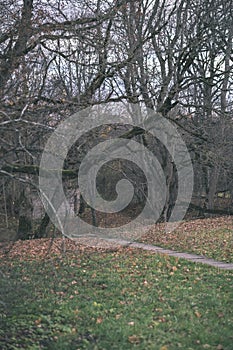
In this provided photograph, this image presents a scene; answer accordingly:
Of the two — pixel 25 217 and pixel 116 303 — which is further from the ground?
pixel 25 217

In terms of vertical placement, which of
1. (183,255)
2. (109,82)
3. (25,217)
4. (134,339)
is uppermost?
(109,82)

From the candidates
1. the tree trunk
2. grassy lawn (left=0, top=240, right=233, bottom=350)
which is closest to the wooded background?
the tree trunk

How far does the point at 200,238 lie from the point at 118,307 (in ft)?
25.3

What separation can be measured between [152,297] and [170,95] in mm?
7307

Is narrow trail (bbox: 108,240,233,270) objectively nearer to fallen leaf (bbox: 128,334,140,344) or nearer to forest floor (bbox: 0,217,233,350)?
forest floor (bbox: 0,217,233,350)

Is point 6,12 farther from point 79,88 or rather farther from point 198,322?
point 198,322

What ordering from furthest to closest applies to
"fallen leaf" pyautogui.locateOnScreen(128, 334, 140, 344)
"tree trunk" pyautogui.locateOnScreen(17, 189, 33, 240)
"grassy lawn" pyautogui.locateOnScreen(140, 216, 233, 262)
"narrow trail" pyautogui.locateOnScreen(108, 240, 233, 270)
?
"tree trunk" pyautogui.locateOnScreen(17, 189, 33, 240), "grassy lawn" pyautogui.locateOnScreen(140, 216, 233, 262), "narrow trail" pyautogui.locateOnScreen(108, 240, 233, 270), "fallen leaf" pyautogui.locateOnScreen(128, 334, 140, 344)

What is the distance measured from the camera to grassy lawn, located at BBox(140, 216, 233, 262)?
39.9ft

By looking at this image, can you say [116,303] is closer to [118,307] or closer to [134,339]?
[118,307]

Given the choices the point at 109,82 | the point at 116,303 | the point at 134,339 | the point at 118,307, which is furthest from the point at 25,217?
the point at 134,339

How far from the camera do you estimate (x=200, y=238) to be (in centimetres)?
1462

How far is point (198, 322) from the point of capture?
21.4ft

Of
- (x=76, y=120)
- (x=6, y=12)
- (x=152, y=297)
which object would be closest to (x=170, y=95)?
(x=76, y=120)

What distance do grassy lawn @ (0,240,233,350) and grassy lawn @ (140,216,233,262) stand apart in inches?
73.8
